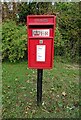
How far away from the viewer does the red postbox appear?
334cm

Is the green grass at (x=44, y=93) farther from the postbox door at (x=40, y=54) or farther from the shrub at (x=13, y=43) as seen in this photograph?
the postbox door at (x=40, y=54)

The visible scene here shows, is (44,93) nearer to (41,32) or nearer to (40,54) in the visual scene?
(40,54)

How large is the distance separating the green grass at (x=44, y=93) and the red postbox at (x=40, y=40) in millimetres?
667

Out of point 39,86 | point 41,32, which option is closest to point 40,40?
point 41,32

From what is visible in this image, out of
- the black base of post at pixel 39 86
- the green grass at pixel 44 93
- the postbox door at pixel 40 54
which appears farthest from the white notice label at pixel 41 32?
the green grass at pixel 44 93

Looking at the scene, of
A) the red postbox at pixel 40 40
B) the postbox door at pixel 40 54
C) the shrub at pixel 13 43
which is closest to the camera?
the red postbox at pixel 40 40

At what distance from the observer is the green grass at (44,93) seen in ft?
11.5

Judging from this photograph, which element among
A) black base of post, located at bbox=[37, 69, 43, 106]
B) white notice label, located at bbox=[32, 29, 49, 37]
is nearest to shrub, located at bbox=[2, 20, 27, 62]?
black base of post, located at bbox=[37, 69, 43, 106]

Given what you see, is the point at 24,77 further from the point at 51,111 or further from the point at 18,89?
the point at 51,111

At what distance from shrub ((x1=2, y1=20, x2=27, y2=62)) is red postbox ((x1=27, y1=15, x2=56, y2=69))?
2330mm

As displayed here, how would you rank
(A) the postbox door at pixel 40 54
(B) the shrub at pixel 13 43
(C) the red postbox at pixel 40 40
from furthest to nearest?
1. (B) the shrub at pixel 13 43
2. (A) the postbox door at pixel 40 54
3. (C) the red postbox at pixel 40 40

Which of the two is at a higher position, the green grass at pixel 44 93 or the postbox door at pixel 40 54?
the postbox door at pixel 40 54

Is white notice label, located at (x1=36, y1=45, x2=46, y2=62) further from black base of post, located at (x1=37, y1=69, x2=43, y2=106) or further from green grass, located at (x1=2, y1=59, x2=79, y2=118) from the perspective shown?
green grass, located at (x1=2, y1=59, x2=79, y2=118)

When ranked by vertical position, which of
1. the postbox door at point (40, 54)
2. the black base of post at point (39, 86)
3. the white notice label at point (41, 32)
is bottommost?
the black base of post at point (39, 86)
